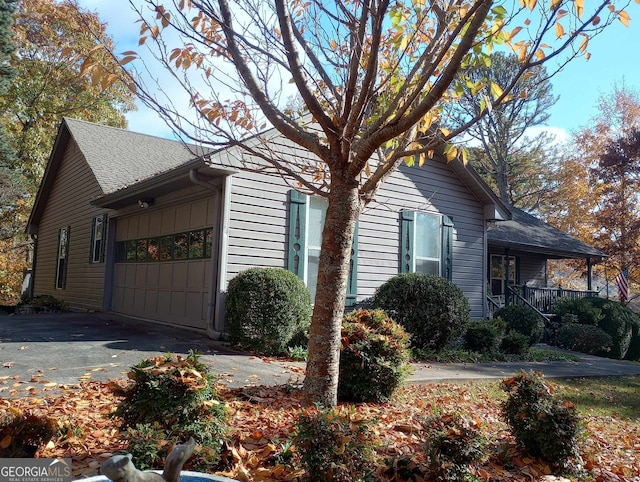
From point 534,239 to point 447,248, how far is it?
25.1 ft

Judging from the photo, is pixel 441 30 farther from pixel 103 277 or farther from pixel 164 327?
pixel 103 277

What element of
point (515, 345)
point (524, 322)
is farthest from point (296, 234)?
point (524, 322)

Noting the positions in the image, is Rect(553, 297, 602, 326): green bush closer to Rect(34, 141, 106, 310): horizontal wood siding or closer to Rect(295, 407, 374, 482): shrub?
Rect(34, 141, 106, 310): horizontal wood siding

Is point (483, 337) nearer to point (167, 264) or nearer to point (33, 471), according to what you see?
point (167, 264)

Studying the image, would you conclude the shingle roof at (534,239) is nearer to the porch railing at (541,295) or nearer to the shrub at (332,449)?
the porch railing at (541,295)

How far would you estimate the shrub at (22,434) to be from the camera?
108 inches

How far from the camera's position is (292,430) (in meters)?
3.36

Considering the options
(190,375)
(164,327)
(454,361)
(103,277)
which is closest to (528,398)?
(190,375)

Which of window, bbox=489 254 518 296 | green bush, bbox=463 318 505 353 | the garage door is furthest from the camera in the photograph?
window, bbox=489 254 518 296

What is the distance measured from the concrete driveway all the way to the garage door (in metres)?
0.59

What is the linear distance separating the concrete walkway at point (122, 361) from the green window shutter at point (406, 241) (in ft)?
10.8

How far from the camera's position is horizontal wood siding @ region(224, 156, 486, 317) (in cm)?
953

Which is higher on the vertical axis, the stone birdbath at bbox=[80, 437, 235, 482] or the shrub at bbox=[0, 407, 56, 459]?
the stone birdbath at bbox=[80, 437, 235, 482]

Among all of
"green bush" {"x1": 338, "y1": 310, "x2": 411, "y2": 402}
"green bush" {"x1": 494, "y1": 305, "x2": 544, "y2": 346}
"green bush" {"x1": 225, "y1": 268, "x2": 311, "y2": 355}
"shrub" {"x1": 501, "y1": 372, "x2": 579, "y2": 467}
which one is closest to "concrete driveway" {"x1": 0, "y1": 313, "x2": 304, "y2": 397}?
"green bush" {"x1": 225, "y1": 268, "x2": 311, "y2": 355}
